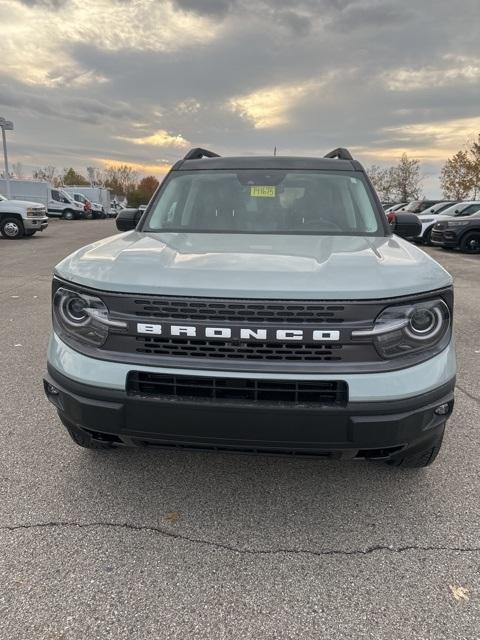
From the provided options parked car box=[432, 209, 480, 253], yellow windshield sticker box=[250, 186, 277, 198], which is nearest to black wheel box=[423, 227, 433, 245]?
parked car box=[432, 209, 480, 253]

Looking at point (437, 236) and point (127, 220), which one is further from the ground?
point (127, 220)

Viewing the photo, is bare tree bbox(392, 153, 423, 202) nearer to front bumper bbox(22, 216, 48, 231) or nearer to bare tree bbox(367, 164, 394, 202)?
bare tree bbox(367, 164, 394, 202)

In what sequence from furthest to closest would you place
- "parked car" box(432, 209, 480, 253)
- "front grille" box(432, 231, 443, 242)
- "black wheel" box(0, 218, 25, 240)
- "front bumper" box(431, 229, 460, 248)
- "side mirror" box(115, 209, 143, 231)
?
"black wheel" box(0, 218, 25, 240)
"front grille" box(432, 231, 443, 242)
"front bumper" box(431, 229, 460, 248)
"parked car" box(432, 209, 480, 253)
"side mirror" box(115, 209, 143, 231)

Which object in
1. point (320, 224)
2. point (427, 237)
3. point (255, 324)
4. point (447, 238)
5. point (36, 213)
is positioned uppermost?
point (320, 224)

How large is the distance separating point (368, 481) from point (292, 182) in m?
2.14

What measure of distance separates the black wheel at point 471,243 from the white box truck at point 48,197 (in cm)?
2697

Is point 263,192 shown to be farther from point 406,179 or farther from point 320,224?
point 406,179

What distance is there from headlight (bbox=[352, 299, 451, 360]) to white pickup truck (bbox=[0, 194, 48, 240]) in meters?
18.6

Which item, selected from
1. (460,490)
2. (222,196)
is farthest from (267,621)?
(222,196)

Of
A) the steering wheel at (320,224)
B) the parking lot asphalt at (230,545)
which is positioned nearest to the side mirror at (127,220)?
the steering wheel at (320,224)

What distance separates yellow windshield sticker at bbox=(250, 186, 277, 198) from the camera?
140 inches

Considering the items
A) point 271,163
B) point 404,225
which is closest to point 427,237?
point 404,225

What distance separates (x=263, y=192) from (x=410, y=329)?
1.83 metres

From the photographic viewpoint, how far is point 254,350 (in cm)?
207
